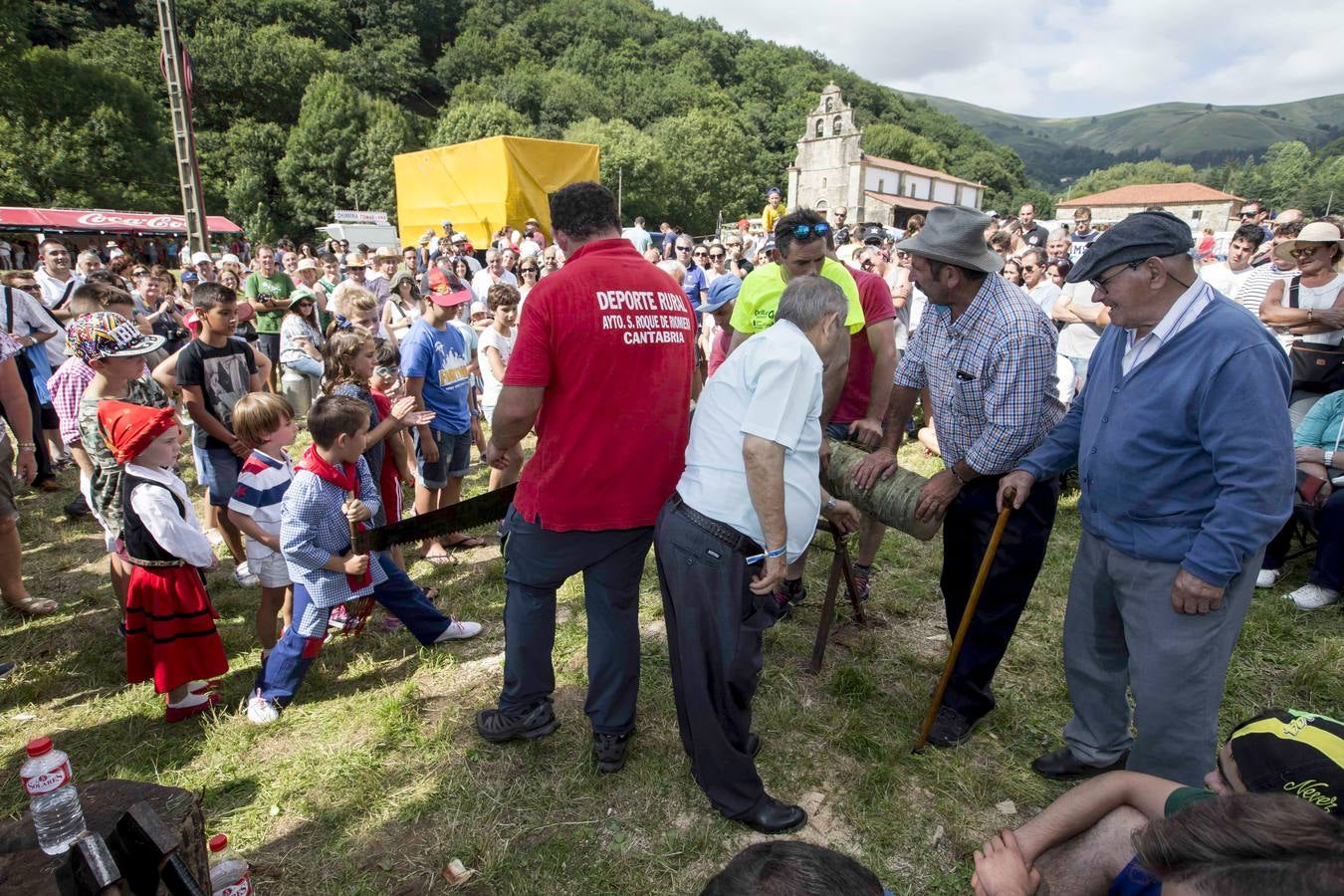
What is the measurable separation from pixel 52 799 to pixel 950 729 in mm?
3189

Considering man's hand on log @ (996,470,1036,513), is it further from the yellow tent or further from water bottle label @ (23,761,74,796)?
the yellow tent

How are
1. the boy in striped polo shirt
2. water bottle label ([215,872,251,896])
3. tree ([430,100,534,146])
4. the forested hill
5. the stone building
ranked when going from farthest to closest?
the stone building
tree ([430,100,534,146])
the forested hill
the boy in striped polo shirt
water bottle label ([215,872,251,896])

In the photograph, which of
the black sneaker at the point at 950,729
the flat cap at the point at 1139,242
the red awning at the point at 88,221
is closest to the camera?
the flat cap at the point at 1139,242

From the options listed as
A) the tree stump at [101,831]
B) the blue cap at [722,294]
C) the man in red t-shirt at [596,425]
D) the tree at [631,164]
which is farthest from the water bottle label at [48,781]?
the tree at [631,164]

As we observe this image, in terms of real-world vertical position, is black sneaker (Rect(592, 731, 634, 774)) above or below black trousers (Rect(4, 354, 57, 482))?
below

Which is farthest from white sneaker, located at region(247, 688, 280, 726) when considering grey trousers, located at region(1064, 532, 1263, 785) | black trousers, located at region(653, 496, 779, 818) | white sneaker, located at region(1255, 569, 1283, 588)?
white sneaker, located at region(1255, 569, 1283, 588)

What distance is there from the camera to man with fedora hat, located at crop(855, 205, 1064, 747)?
9.12ft

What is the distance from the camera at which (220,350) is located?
15.0ft

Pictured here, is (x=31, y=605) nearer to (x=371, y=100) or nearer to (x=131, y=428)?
(x=131, y=428)

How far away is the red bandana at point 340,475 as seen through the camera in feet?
10.9

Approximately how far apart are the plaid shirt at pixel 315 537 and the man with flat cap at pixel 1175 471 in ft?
10.7

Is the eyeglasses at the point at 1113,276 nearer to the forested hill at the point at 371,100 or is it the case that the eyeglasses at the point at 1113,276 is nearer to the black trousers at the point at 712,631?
the black trousers at the point at 712,631

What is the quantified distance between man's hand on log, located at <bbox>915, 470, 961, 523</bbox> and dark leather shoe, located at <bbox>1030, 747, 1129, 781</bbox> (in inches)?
45.0

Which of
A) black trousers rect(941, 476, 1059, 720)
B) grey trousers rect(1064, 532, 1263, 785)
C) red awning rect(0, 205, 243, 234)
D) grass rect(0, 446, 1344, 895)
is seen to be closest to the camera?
grey trousers rect(1064, 532, 1263, 785)
